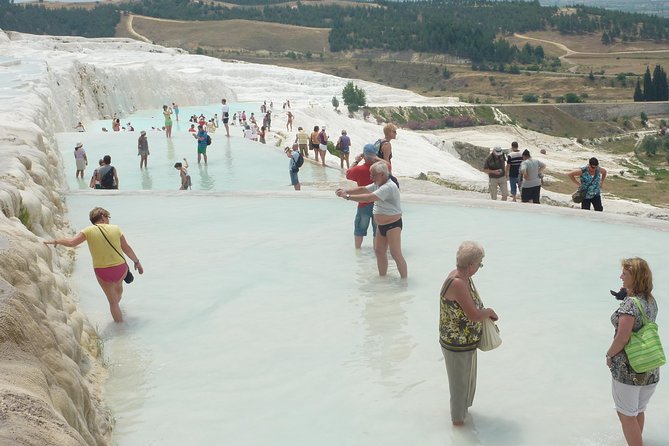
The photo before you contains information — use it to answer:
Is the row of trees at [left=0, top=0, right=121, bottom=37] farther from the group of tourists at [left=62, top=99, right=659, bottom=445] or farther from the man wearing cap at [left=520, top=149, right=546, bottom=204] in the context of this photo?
the group of tourists at [left=62, top=99, right=659, bottom=445]

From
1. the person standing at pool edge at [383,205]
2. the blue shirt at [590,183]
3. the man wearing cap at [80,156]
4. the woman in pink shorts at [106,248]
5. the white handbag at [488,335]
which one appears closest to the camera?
the white handbag at [488,335]

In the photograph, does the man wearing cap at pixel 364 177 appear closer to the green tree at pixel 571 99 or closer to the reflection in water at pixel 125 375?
the reflection in water at pixel 125 375

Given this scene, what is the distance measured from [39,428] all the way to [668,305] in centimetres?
594

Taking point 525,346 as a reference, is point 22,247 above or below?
above

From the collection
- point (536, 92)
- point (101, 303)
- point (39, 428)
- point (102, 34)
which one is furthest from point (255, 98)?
point (102, 34)

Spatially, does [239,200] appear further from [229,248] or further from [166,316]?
[166,316]

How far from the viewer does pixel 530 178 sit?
41.2 ft

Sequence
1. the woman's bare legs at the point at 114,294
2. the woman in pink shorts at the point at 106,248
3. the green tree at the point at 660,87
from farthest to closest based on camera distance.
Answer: the green tree at the point at 660,87, the woman's bare legs at the point at 114,294, the woman in pink shorts at the point at 106,248

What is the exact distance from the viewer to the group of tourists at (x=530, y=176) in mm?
11641

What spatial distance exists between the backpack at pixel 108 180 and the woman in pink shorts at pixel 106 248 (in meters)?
6.96

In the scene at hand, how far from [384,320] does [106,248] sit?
2.52 m

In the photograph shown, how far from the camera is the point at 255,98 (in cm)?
5978

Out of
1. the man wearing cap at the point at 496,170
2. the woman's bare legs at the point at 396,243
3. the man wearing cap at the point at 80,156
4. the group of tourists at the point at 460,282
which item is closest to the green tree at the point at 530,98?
the man wearing cap at the point at 80,156

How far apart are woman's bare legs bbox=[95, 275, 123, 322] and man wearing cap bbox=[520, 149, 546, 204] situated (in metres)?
7.32
